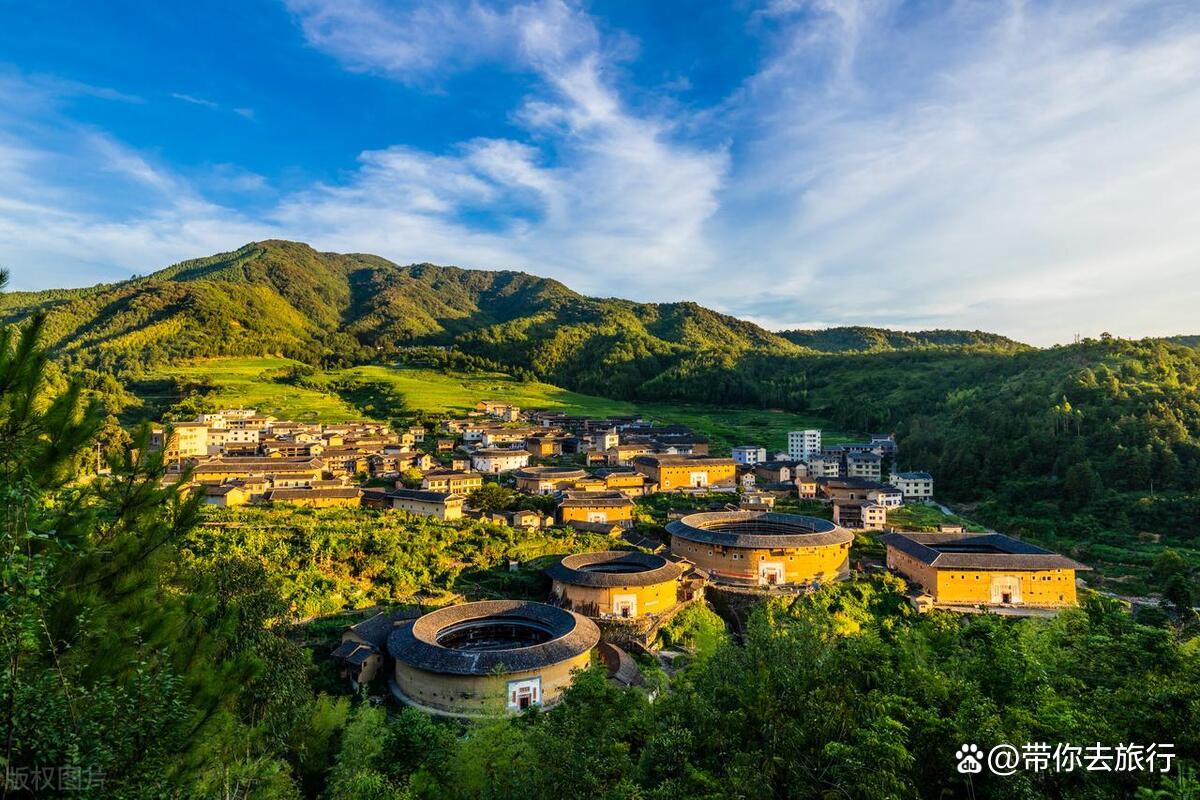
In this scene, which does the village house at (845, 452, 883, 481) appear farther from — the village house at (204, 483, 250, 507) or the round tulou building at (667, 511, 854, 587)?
the village house at (204, 483, 250, 507)

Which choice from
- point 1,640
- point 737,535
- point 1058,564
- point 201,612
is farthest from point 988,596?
point 1,640

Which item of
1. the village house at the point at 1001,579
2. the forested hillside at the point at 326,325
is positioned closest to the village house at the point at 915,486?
the village house at the point at 1001,579

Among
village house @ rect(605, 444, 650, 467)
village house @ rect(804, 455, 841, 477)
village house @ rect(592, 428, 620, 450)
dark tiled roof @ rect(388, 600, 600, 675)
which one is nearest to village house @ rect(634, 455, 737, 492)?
village house @ rect(605, 444, 650, 467)

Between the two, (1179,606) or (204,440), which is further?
(204,440)

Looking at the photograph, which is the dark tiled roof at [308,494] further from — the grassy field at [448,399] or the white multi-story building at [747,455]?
the white multi-story building at [747,455]

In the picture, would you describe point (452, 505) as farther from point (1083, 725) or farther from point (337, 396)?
point (337, 396)

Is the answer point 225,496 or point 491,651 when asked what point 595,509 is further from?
point 225,496
